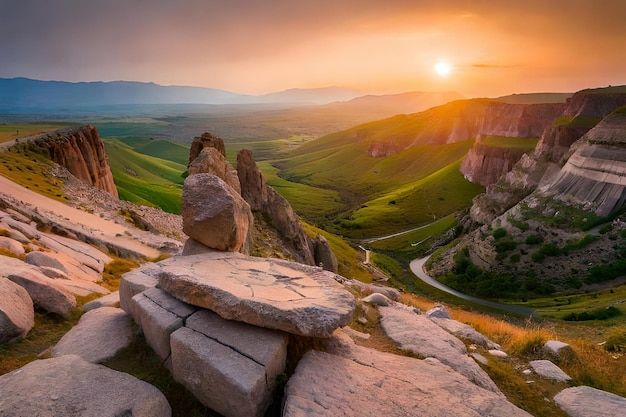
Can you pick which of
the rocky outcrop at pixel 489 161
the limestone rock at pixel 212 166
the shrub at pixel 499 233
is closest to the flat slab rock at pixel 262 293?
the limestone rock at pixel 212 166

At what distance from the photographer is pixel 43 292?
43.1ft

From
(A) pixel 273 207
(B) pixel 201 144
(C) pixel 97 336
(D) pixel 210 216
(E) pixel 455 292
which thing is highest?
(B) pixel 201 144

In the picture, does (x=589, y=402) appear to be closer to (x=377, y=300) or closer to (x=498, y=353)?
(x=498, y=353)

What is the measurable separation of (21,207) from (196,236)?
18021mm

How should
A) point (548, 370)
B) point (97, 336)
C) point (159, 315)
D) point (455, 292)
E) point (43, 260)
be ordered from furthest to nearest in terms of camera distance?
point (455, 292) < point (43, 260) < point (548, 370) < point (97, 336) < point (159, 315)

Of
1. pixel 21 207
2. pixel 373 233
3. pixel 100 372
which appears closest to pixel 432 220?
pixel 373 233

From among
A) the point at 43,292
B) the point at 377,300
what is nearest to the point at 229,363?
the point at 43,292

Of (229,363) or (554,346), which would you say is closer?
(229,363)

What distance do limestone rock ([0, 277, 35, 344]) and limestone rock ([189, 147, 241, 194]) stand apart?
67.5 feet

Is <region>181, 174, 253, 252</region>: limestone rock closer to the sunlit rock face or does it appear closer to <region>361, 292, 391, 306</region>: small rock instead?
<region>361, 292, 391, 306</region>: small rock

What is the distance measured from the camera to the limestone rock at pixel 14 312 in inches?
430

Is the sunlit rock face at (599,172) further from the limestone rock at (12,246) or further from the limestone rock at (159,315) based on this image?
the limestone rock at (12,246)

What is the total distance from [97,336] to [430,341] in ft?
36.9

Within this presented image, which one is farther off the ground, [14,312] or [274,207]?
[14,312]
